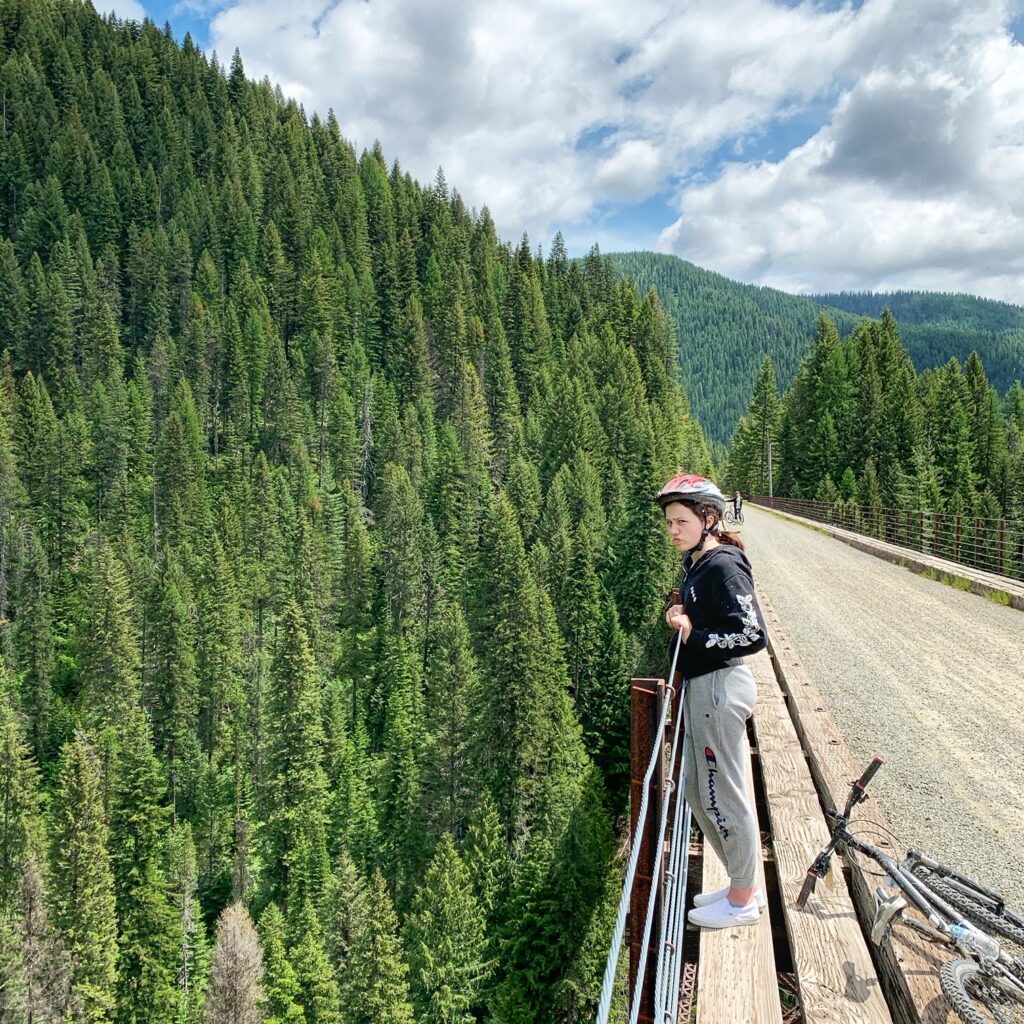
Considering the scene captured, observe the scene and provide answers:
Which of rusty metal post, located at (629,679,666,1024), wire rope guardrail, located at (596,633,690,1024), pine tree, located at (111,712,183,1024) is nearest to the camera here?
wire rope guardrail, located at (596,633,690,1024)

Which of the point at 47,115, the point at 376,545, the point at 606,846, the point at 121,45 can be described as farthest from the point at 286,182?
the point at 606,846

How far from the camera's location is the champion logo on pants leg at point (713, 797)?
3197 millimetres

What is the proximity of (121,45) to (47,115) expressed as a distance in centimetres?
3717

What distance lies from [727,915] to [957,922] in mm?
1007

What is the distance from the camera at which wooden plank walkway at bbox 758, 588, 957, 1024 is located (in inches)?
108

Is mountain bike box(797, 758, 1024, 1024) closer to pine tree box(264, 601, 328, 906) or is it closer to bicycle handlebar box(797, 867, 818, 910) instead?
bicycle handlebar box(797, 867, 818, 910)

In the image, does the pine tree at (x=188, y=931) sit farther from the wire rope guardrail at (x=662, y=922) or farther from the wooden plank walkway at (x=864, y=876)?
the wire rope guardrail at (x=662, y=922)

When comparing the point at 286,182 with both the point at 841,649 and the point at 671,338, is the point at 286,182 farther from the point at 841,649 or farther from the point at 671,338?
the point at 841,649

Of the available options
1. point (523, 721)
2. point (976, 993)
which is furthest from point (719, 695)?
point (523, 721)

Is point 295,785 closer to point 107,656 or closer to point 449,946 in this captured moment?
point 449,946

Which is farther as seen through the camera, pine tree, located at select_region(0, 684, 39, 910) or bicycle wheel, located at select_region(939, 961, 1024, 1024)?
pine tree, located at select_region(0, 684, 39, 910)

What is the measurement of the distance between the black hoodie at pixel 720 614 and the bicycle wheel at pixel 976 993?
143 centimetres

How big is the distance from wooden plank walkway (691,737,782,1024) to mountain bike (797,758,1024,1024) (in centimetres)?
44

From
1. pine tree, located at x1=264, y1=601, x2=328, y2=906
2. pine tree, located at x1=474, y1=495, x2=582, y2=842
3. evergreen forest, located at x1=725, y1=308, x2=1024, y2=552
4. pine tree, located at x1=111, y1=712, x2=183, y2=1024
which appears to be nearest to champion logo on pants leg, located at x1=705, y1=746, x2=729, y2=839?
pine tree, located at x1=474, y1=495, x2=582, y2=842
